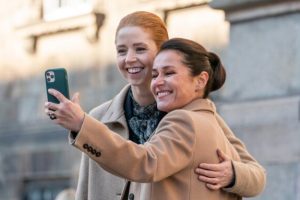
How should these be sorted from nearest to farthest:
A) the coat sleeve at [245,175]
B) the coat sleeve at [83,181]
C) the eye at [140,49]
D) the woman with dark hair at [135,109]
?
the coat sleeve at [245,175]
the woman with dark hair at [135,109]
the eye at [140,49]
the coat sleeve at [83,181]

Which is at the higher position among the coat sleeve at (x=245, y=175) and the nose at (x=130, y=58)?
the nose at (x=130, y=58)

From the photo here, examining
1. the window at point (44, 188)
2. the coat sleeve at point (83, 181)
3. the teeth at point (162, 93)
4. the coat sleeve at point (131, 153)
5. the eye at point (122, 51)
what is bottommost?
the window at point (44, 188)

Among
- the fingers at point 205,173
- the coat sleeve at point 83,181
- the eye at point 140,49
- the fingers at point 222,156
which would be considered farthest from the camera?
the coat sleeve at point 83,181

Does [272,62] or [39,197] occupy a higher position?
[272,62]

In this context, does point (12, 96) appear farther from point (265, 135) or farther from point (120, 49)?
point (120, 49)

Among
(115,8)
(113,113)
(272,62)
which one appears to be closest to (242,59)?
(272,62)

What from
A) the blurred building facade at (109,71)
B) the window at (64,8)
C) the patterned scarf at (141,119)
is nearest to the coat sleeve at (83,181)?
the patterned scarf at (141,119)

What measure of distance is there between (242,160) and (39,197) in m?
7.58

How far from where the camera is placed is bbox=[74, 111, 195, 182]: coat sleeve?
372cm

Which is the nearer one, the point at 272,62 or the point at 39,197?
the point at 272,62

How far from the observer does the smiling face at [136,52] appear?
15.0ft

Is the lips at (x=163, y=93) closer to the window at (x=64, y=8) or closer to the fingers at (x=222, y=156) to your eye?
the fingers at (x=222, y=156)

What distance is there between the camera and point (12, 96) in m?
12.2

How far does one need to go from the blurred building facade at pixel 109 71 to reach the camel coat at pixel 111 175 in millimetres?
3383
